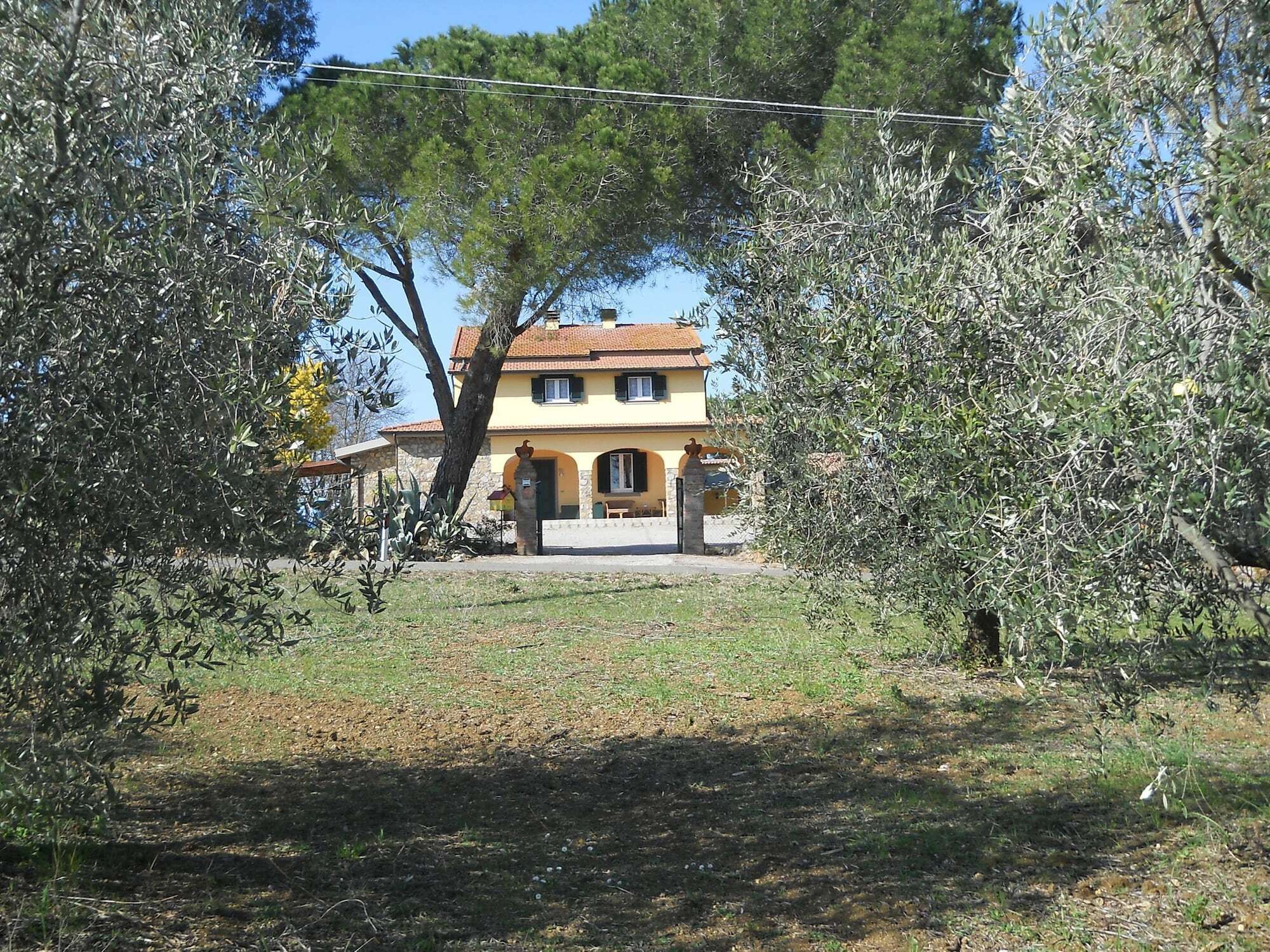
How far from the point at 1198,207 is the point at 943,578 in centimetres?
232

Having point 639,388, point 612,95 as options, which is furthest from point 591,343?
point 612,95

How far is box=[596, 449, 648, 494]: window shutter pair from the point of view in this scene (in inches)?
1457

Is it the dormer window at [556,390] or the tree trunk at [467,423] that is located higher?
the dormer window at [556,390]

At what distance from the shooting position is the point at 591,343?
1405 inches

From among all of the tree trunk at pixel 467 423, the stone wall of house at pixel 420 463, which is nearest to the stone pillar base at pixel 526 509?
the tree trunk at pixel 467 423

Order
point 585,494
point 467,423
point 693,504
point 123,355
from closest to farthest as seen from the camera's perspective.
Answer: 1. point 123,355
2. point 467,423
3. point 693,504
4. point 585,494

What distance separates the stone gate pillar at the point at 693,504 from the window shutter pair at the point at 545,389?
15141mm

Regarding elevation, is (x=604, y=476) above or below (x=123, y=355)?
above

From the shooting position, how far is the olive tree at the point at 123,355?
2951mm

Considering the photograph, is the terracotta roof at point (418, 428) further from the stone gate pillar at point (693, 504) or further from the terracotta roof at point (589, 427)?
the stone gate pillar at point (693, 504)

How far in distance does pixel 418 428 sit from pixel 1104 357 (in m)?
30.5

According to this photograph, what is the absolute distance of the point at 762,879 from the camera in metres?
4.64

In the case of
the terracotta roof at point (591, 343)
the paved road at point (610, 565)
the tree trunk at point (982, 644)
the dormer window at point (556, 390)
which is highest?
the terracotta roof at point (591, 343)

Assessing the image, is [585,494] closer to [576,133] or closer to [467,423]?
[467,423]
